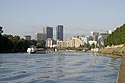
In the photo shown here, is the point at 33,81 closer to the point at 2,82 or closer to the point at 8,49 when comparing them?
the point at 2,82

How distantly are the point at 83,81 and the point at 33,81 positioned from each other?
5.51m

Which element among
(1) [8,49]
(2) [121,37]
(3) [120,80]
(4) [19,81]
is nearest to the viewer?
(3) [120,80]

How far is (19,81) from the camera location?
117 feet

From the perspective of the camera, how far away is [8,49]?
632 ft

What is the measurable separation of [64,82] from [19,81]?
510 centimetres

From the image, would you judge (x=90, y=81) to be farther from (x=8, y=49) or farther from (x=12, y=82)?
(x=8, y=49)

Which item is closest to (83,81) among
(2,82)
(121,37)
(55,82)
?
(55,82)

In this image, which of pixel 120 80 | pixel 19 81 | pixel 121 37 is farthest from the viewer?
pixel 121 37

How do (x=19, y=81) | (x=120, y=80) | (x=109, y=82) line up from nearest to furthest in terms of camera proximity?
(x=120, y=80)
(x=109, y=82)
(x=19, y=81)

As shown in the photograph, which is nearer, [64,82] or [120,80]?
[120,80]

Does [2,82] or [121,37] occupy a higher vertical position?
[121,37]

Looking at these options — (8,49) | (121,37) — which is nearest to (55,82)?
(121,37)

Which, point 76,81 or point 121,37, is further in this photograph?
point 121,37

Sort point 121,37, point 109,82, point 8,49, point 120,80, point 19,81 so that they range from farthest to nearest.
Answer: point 8,49 < point 121,37 < point 19,81 < point 109,82 < point 120,80
